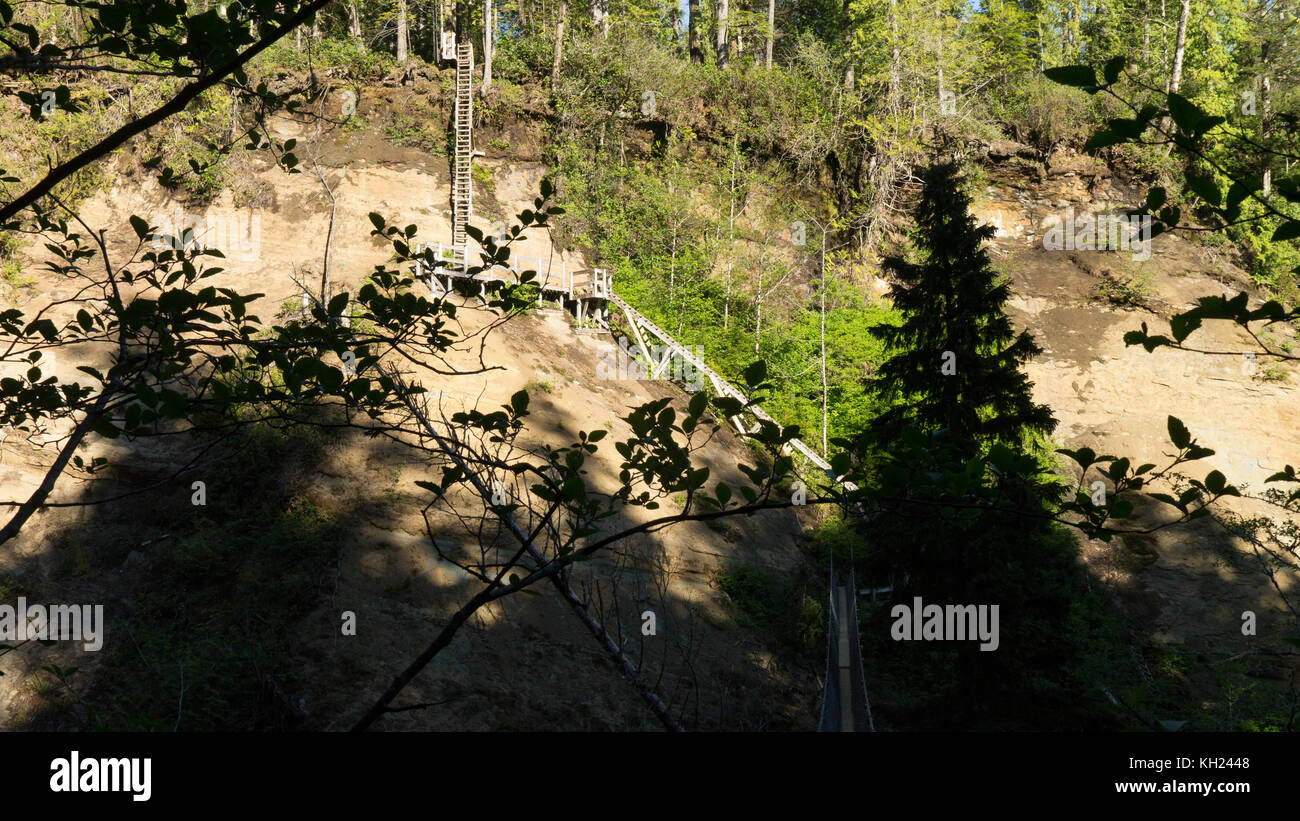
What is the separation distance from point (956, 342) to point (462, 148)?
1886cm

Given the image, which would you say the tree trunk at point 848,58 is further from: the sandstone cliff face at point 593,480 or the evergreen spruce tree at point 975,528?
the evergreen spruce tree at point 975,528

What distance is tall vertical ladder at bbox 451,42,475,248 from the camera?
2467cm

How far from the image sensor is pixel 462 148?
84.5 ft

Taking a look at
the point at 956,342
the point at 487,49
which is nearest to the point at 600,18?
the point at 487,49

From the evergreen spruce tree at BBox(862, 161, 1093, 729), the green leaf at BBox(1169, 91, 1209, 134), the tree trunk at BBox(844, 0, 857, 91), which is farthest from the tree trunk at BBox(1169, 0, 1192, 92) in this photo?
the green leaf at BBox(1169, 91, 1209, 134)

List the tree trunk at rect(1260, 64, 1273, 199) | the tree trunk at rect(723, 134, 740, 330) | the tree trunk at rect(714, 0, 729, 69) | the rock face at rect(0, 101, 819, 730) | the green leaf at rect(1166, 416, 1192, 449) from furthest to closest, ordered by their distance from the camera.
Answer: the tree trunk at rect(714, 0, 729, 69), the tree trunk at rect(1260, 64, 1273, 199), the tree trunk at rect(723, 134, 740, 330), the rock face at rect(0, 101, 819, 730), the green leaf at rect(1166, 416, 1192, 449)

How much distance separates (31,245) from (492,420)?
21762mm

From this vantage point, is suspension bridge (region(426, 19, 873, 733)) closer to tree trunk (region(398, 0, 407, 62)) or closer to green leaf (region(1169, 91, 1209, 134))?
tree trunk (region(398, 0, 407, 62))

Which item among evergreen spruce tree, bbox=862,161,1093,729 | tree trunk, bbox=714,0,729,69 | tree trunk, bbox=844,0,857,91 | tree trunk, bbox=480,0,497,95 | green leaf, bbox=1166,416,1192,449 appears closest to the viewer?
green leaf, bbox=1166,416,1192,449

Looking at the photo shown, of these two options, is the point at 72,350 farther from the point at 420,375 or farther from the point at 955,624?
the point at 955,624

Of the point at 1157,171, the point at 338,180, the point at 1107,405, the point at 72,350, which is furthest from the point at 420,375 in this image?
the point at 1157,171

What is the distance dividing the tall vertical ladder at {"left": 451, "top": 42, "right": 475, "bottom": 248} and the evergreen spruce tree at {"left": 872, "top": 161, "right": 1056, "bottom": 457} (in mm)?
14434

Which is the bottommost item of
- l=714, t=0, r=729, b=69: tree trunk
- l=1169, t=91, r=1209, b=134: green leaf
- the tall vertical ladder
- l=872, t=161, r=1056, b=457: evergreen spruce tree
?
l=872, t=161, r=1056, b=457: evergreen spruce tree

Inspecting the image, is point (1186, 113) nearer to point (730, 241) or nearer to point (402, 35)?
point (730, 241)
